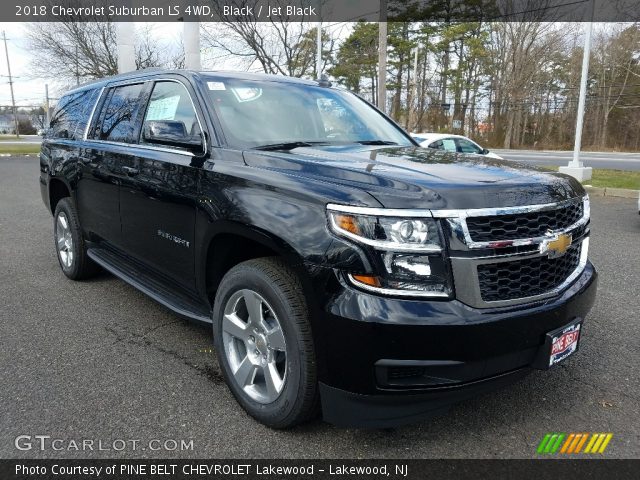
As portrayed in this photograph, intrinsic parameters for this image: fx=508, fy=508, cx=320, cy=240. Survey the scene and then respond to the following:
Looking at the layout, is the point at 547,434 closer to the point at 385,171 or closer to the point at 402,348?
the point at 402,348

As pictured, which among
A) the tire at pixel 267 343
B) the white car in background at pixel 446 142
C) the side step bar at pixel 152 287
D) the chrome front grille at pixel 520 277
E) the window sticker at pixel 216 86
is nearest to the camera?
the chrome front grille at pixel 520 277

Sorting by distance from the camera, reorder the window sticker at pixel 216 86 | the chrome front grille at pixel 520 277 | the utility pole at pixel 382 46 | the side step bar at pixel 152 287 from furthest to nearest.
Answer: the utility pole at pixel 382 46 → the window sticker at pixel 216 86 → the side step bar at pixel 152 287 → the chrome front grille at pixel 520 277

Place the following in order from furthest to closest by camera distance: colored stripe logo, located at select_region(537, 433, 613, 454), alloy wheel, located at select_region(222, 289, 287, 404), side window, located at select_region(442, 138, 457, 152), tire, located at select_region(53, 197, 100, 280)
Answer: side window, located at select_region(442, 138, 457, 152) < tire, located at select_region(53, 197, 100, 280) < alloy wheel, located at select_region(222, 289, 287, 404) < colored stripe logo, located at select_region(537, 433, 613, 454)

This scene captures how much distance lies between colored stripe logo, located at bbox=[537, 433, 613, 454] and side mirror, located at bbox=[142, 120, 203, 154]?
2.41m

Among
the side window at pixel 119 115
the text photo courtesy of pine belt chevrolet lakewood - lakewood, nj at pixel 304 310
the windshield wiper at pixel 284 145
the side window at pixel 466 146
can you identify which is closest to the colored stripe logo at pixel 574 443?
the text photo courtesy of pine belt chevrolet lakewood - lakewood, nj at pixel 304 310

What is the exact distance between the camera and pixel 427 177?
2322 millimetres

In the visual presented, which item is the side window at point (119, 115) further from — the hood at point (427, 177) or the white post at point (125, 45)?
the white post at point (125, 45)

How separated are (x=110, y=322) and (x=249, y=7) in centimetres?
2793

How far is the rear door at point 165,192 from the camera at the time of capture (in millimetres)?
3059

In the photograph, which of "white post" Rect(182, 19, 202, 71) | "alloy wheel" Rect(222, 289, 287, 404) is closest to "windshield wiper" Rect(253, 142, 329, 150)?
"alloy wheel" Rect(222, 289, 287, 404)

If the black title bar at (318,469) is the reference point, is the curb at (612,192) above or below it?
above

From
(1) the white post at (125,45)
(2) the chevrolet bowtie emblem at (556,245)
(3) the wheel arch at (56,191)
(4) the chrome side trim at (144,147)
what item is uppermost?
(1) the white post at (125,45)

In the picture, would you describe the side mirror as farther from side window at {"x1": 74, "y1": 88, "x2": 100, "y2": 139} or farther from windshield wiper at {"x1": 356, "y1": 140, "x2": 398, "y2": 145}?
side window at {"x1": 74, "y1": 88, "x2": 100, "y2": 139}

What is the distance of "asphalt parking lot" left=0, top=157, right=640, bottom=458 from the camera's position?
2449mm
